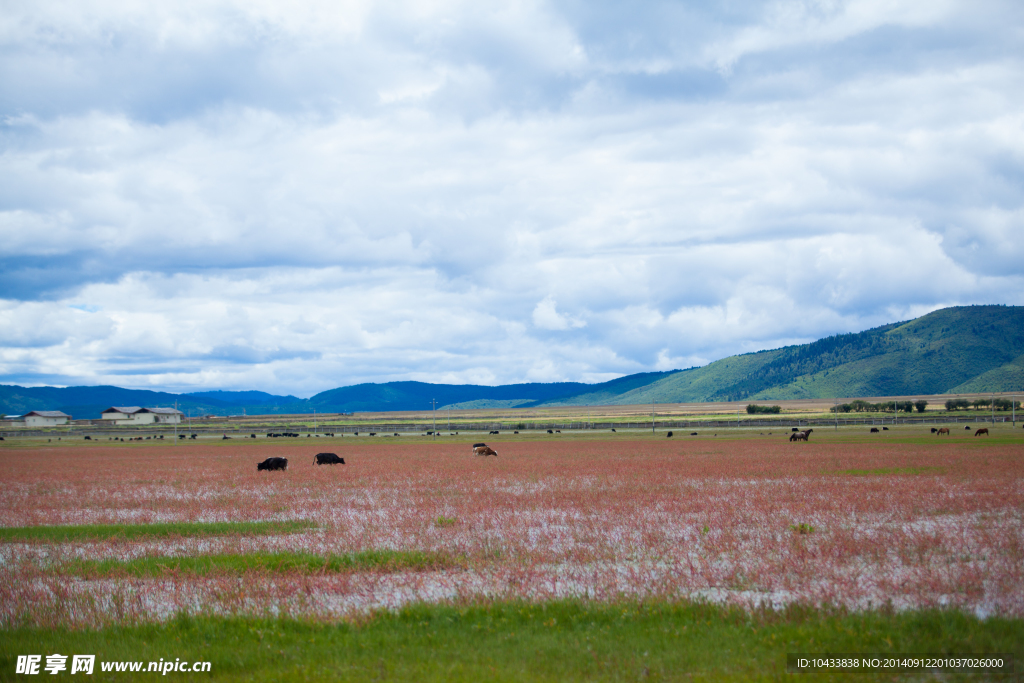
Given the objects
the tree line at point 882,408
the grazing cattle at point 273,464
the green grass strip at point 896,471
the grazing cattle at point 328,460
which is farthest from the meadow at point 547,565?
the tree line at point 882,408

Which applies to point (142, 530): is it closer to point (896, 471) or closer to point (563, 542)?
point (563, 542)

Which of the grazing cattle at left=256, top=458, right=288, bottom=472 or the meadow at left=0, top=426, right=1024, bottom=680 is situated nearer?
the meadow at left=0, top=426, right=1024, bottom=680

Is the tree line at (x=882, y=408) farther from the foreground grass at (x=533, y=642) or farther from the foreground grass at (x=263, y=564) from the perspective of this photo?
the foreground grass at (x=533, y=642)

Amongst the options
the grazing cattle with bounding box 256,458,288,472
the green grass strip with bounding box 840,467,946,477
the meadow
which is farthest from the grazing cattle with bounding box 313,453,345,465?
the green grass strip with bounding box 840,467,946,477

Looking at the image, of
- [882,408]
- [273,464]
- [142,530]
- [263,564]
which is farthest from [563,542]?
[882,408]

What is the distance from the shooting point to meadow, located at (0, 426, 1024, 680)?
32.5 feet

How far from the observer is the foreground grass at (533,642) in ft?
27.5

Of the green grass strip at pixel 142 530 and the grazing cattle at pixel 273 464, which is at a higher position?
the green grass strip at pixel 142 530

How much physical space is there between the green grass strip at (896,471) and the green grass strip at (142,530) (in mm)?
25793

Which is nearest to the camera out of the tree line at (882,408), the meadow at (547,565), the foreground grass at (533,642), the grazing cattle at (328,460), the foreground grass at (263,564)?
the foreground grass at (533,642)

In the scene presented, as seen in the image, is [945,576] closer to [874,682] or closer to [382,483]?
[874,682]

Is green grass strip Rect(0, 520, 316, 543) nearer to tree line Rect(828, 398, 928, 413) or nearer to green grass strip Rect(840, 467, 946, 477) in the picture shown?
green grass strip Rect(840, 467, 946, 477)

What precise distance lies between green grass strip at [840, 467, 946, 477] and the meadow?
3.57 meters

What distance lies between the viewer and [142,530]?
65.8ft
